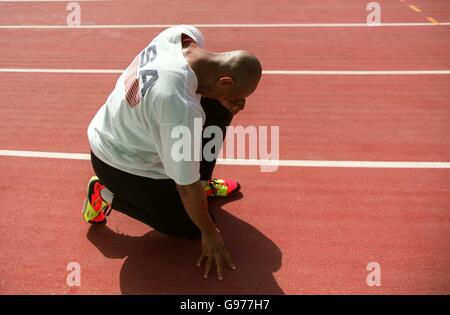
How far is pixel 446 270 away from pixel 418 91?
247 centimetres

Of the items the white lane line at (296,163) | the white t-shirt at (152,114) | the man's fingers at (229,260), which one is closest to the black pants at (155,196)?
the white t-shirt at (152,114)

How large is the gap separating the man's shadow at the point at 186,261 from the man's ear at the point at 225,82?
1.08 m

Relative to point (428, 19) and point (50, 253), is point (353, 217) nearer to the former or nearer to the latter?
point (50, 253)

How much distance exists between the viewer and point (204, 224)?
7.24 ft

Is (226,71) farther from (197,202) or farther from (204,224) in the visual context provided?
(204,224)

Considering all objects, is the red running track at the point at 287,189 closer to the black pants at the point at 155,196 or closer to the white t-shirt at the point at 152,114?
the black pants at the point at 155,196

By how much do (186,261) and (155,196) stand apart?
0.46 metres

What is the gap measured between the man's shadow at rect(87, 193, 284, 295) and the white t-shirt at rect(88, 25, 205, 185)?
21.5 inches

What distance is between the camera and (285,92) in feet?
14.8

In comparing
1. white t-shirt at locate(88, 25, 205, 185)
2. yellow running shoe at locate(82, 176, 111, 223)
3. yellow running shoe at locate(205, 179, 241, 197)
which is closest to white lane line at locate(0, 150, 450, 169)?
yellow running shoe at locate(205, 179, 241, 197)

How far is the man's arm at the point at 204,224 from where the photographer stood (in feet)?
6.90

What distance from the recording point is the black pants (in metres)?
2.43

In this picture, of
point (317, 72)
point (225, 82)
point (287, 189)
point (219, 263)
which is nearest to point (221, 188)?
point (287, 189)

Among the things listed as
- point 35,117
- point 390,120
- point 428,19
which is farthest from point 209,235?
point 428,19
